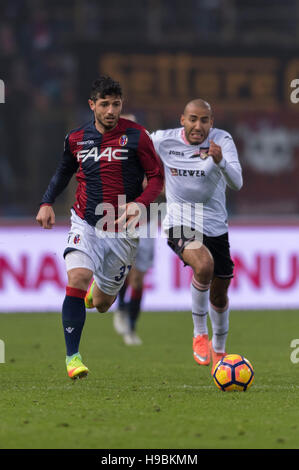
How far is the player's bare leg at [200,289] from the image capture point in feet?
24.7

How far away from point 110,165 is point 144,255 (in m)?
3.92

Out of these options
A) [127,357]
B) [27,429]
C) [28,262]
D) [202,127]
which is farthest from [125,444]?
[28,262]

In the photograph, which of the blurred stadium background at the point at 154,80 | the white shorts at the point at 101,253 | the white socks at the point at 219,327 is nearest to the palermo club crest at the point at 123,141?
the white shorts at the point at 101,253

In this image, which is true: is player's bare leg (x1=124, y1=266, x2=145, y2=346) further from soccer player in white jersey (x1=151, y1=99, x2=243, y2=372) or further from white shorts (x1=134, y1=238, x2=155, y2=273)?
soccer player in white jersey (x1=151, y1=99, x2=243, y2=372)

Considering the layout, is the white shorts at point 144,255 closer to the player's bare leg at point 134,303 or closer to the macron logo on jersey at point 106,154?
the player's bare leg at point 134,303

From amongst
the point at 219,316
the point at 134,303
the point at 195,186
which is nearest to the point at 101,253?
the point at 195,186

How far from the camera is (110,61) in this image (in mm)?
17969

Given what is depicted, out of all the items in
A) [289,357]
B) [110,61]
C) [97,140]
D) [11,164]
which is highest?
[110,61]

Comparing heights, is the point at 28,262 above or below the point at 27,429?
above

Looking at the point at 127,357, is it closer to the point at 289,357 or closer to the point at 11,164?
the point at 289,357

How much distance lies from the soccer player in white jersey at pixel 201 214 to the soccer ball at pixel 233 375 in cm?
90

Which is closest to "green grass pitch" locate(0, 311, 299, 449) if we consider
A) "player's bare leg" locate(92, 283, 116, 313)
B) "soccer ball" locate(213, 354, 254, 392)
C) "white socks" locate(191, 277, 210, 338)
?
"soccer ball" locate(213, 354, 254, 392)

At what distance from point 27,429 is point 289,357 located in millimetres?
4480

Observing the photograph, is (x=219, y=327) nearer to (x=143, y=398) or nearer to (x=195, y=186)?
(x=195, y=186)
